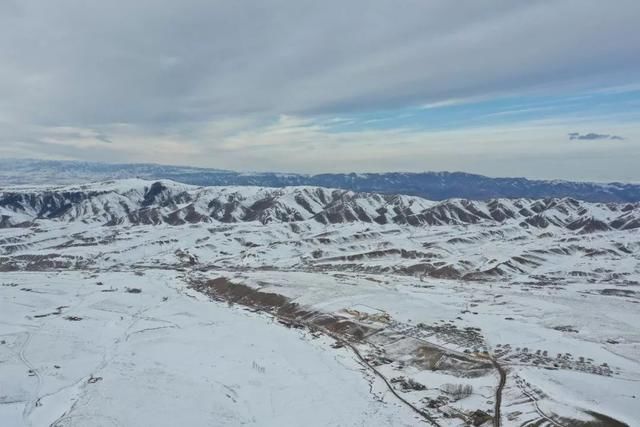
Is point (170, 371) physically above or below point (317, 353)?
above

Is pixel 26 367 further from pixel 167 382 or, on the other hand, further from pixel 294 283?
pixel 294 283

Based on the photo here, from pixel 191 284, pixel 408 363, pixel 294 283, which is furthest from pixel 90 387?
pixel 191 284

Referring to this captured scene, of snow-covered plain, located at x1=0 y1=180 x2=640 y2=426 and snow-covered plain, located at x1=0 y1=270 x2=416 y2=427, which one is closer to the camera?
snow-covered plain, located at x1=0 y1=270 x2=416 y2=427

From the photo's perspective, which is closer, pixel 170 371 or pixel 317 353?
pixel 170 371

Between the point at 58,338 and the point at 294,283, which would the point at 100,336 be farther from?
the point at 294,283

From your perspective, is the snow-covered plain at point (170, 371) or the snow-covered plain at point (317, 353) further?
the snow-covered plain at point (317, 353)

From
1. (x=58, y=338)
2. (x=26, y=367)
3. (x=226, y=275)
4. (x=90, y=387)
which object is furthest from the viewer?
(x=226, y=275)

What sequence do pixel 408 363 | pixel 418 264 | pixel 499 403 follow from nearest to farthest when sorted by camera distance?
1. pixel 499 403
2. pixel 408 363
3. pixel 418 264

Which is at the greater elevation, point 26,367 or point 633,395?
point 633,395

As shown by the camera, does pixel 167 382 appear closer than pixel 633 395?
No
